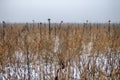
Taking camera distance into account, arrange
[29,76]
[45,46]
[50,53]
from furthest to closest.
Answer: [45,46] → [50,53] → [29,76]

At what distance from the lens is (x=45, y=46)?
6.39m

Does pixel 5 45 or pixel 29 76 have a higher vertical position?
pixel 5 45

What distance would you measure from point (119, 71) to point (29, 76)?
1.72 metres

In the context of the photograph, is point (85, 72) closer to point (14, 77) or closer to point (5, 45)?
point (14, 77)

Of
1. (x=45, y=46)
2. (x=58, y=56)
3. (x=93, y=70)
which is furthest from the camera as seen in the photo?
(x=45, y=46)

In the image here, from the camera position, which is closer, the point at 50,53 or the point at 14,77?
the point at 14,77

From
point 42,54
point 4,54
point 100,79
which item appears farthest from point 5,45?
point 100,79

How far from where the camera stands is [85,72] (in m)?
3.99

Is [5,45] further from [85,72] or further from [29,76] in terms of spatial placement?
[85,72]

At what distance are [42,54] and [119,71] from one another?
96.5 inches

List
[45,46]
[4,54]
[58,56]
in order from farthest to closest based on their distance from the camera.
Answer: [45,46]
[4,54]
[58,56]

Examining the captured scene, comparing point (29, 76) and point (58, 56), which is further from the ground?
point (58, 56)

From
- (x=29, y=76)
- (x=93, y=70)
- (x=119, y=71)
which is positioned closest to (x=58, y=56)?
(x=29, y=76)

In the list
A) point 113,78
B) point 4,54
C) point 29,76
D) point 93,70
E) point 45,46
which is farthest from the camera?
point 45,46
